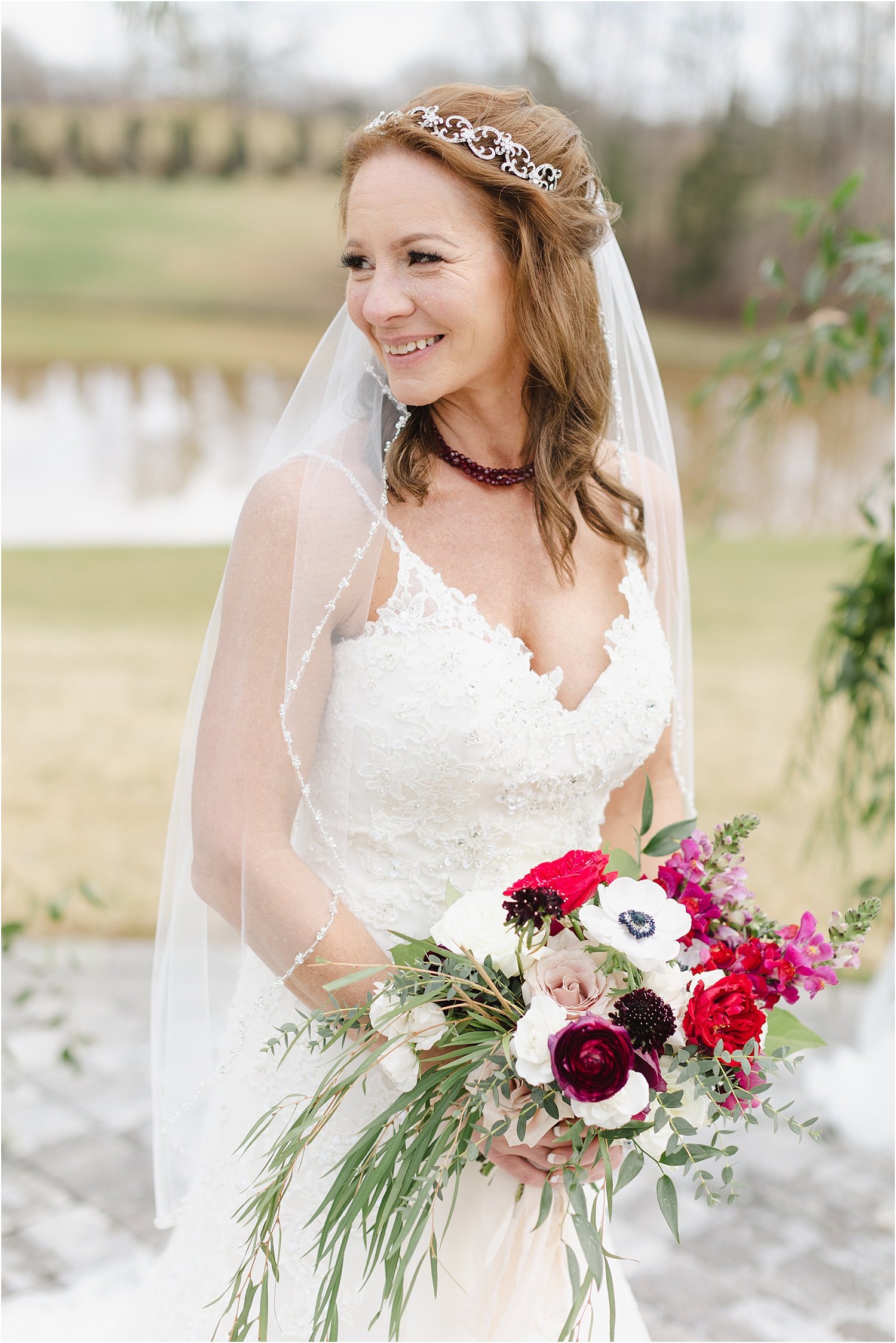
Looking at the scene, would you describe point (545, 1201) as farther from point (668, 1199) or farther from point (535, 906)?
point (535, 906)

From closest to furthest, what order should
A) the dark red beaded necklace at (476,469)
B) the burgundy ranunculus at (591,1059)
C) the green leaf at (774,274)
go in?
the burgundy ranunculus at (591,1059)
the dark red beaded necklace at (476,469)
the green leaf at (774,274)

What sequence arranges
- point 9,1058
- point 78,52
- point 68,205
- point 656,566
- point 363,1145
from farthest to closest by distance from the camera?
point 68,205
point 78,52
point 9,1058
point 656,566
point 363,1145

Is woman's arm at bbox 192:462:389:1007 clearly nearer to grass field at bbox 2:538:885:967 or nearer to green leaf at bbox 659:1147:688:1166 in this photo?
green leaf at bbox 659:1147:688:1166

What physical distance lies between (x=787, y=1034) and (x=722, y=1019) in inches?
12.4

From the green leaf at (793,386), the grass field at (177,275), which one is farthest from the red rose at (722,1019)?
the grass field at (177,275)

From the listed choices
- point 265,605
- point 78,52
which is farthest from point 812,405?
point 265,605

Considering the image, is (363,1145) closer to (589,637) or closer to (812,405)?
(589,637)

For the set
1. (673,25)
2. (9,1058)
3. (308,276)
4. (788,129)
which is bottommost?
(9,1058)

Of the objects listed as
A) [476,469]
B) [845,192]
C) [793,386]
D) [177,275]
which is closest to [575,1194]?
[476,469]

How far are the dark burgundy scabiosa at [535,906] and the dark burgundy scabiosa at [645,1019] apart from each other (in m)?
0.13

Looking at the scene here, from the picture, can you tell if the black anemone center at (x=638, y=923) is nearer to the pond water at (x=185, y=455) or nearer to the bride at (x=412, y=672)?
the bride at (x=412, y=672)

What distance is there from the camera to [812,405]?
12164 millimetres

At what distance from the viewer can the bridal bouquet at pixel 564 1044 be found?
1.29 m

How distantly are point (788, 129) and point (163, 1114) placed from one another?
479 inches
